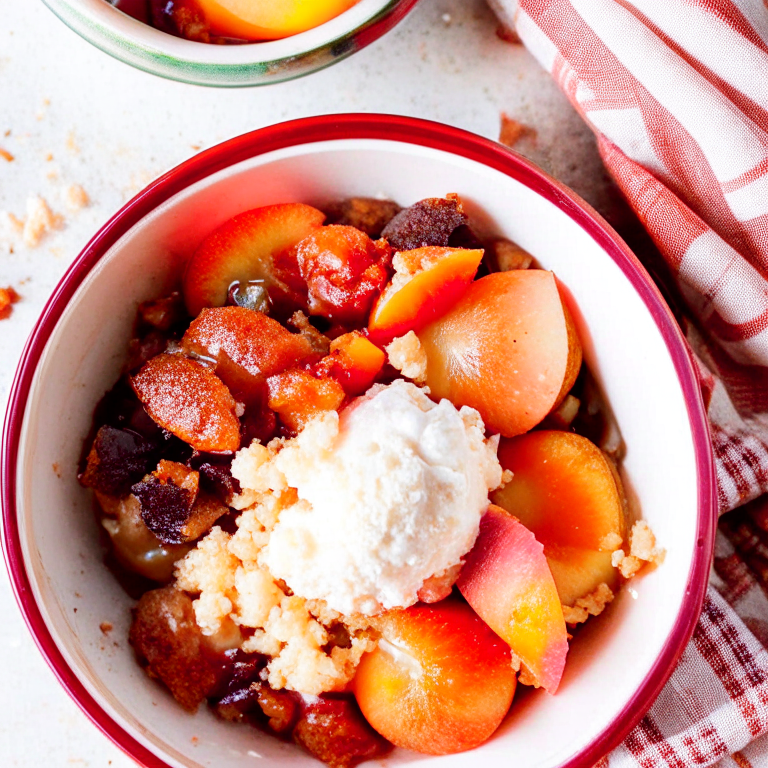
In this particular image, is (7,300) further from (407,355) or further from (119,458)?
(407,355)

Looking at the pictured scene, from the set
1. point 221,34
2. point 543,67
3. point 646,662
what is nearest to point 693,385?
point 646,662

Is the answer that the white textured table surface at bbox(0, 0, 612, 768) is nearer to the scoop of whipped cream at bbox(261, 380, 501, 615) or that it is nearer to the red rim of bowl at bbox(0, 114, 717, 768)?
the red rim of bowl at bbox(0, 114, 717, 768)

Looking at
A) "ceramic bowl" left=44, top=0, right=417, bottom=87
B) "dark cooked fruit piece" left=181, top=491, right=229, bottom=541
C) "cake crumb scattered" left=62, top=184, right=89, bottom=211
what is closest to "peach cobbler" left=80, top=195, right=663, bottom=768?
"dark cooked fruit piece" left=181, top=491, right=229, bottom=541

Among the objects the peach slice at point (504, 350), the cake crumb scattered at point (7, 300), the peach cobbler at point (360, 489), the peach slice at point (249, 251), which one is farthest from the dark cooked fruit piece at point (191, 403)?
the cake crumb scattered at point (7, 300)

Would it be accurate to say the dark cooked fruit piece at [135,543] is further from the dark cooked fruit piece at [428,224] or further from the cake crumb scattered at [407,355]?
the dark cooked fruit piece at [428,224]

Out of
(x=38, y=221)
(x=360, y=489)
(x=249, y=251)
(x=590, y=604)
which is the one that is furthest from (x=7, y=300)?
(x=590, y=604)
